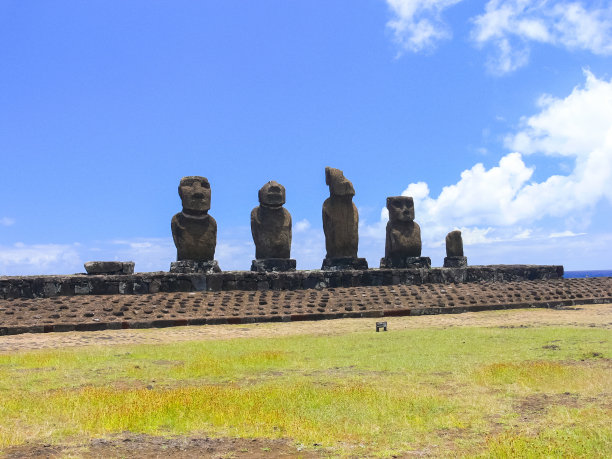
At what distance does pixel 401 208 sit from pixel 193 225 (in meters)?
7.85

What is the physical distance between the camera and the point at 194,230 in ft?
62.7

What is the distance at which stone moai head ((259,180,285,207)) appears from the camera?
2014cm

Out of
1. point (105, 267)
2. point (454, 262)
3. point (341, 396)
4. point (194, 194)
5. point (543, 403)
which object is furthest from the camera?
point (454, 262)

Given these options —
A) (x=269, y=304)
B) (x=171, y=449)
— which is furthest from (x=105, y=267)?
(x=171, y=449)

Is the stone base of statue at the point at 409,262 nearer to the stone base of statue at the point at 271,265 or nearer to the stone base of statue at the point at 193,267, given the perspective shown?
the stone base of statue at the point at 271,265

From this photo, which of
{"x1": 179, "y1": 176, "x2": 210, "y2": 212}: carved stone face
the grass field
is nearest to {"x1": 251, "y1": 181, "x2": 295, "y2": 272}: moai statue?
{"x1": 179, "y1": 176, "x2": 210, "y2": 212}: carved stone face

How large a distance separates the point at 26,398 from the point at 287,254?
14.2m

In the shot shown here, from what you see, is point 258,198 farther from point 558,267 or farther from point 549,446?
point 549,446

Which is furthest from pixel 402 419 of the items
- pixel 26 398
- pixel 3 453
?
pixel 26 398

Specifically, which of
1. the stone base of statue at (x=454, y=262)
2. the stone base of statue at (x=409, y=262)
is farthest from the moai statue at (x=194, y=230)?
the stone base of statue at (x=454, y=262)

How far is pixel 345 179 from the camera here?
2094cm

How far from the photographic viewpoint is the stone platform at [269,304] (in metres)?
15.0

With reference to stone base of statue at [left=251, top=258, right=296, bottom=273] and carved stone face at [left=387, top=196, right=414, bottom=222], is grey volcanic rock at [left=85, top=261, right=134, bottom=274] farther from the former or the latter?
carved stone face at [left=387, top=196, right=414, bottom=222]

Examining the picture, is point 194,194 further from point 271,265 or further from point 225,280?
point 271,265
